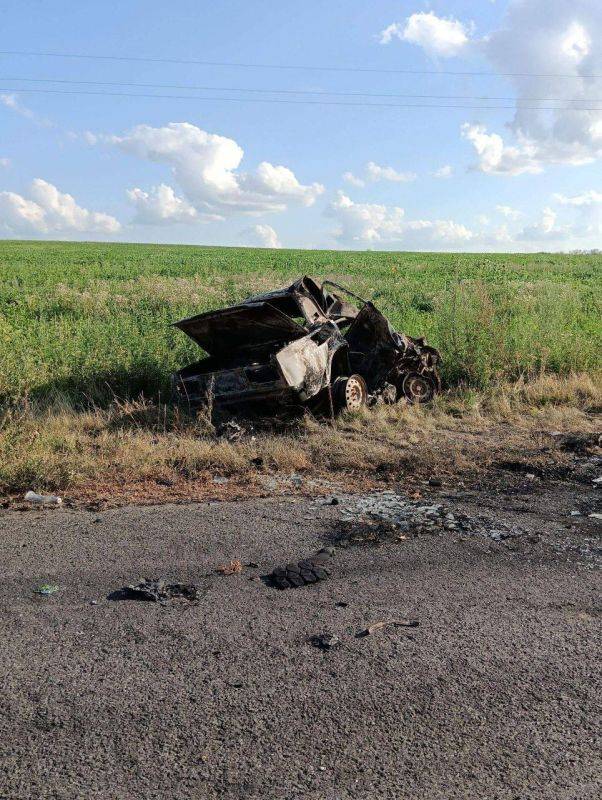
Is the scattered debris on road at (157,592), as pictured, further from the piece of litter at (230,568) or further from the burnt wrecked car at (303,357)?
the burnt wrecked car at (303,357)

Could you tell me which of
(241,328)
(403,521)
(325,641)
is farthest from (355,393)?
(325,641)

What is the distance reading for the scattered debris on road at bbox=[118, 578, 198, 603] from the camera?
13.8 ft

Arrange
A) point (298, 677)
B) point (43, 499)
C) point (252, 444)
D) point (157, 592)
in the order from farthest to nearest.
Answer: point (252, 444) < point (43, 499) < point (157, 592) < point (298, 677)

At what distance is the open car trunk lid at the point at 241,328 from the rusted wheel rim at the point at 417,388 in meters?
2.22

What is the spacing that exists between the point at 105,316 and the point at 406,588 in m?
12.2

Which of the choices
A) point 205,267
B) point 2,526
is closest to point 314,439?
point 2,526

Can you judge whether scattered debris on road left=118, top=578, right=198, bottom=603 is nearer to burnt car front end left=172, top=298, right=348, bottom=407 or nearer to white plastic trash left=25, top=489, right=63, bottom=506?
white plastic trash left=25, top=489, right=63, bottom=506

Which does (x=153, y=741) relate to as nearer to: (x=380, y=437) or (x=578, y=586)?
(x=578, y=586)

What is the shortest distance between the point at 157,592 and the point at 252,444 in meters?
3.97

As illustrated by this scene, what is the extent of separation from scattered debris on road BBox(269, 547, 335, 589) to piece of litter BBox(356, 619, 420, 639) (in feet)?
2.27

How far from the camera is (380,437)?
8.98 m

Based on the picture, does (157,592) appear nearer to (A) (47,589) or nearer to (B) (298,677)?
(A) (47,589)

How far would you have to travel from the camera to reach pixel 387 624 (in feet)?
12.8

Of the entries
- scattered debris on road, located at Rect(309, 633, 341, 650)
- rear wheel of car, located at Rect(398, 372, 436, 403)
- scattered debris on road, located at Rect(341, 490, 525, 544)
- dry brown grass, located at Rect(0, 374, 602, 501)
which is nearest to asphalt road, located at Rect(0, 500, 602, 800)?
scattered debris on road, located at Rect(309, 633, 341, 650)
